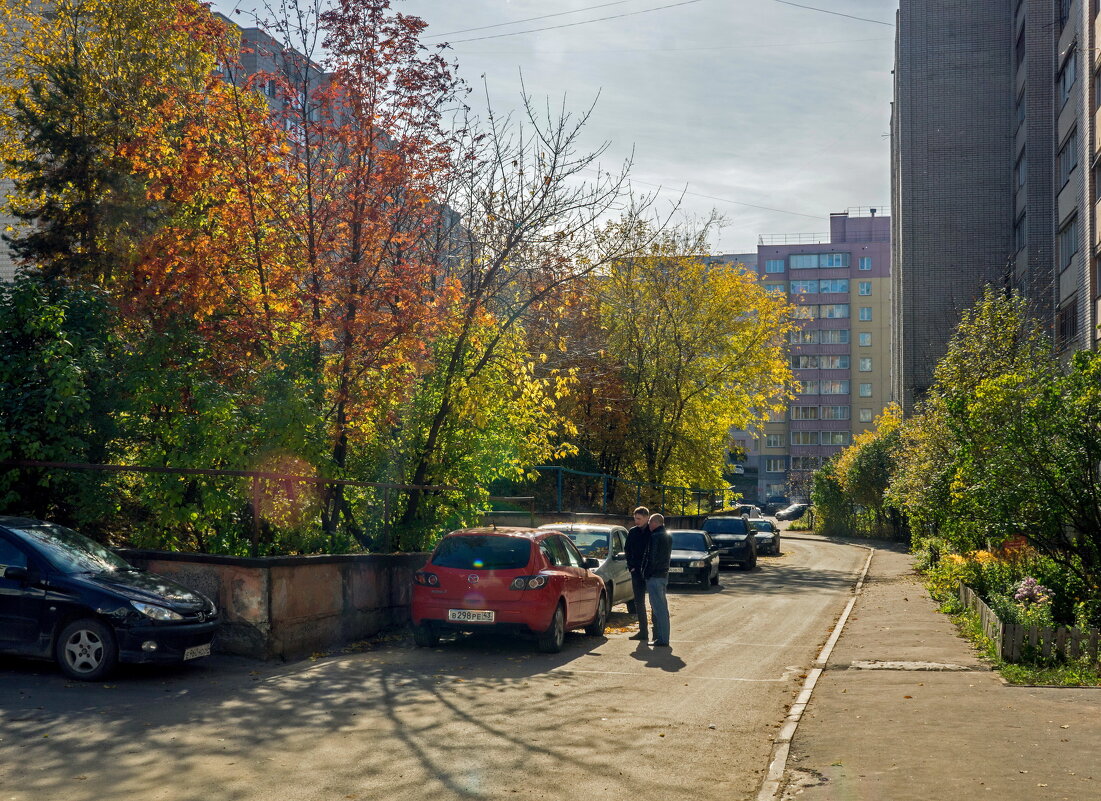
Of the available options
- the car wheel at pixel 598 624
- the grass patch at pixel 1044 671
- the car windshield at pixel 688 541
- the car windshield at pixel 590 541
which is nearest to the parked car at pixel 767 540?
the car windshield at pixel 688 541

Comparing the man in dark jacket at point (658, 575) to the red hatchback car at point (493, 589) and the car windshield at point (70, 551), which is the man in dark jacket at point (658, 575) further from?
the car windshield at point (70, 551)

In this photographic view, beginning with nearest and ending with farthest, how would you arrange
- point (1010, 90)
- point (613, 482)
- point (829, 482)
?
1. point (613, 482)
2. point (1010, 90)
3. point (829, 482)

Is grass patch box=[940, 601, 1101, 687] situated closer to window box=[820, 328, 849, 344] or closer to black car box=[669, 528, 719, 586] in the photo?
black car box=[669, 528, 719, 586]

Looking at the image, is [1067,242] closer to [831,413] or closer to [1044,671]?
[1044,671]

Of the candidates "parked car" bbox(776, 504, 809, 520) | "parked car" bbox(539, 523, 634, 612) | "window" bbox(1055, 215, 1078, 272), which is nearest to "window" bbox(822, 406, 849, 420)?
"parked car" bbox(776, 504, 809, 520)

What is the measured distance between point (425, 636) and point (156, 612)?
3.95m

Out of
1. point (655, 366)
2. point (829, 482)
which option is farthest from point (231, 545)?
point (829, 482)

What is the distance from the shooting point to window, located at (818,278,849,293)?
106688 millimetres

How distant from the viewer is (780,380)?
42156 millimetres

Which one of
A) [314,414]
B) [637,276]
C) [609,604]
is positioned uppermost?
[637,276]

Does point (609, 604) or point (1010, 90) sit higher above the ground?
point (1010, 90)

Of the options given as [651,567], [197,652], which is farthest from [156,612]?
[651,567]

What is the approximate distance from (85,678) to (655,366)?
30287mm

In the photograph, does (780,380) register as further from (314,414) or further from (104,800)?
(104,800)
